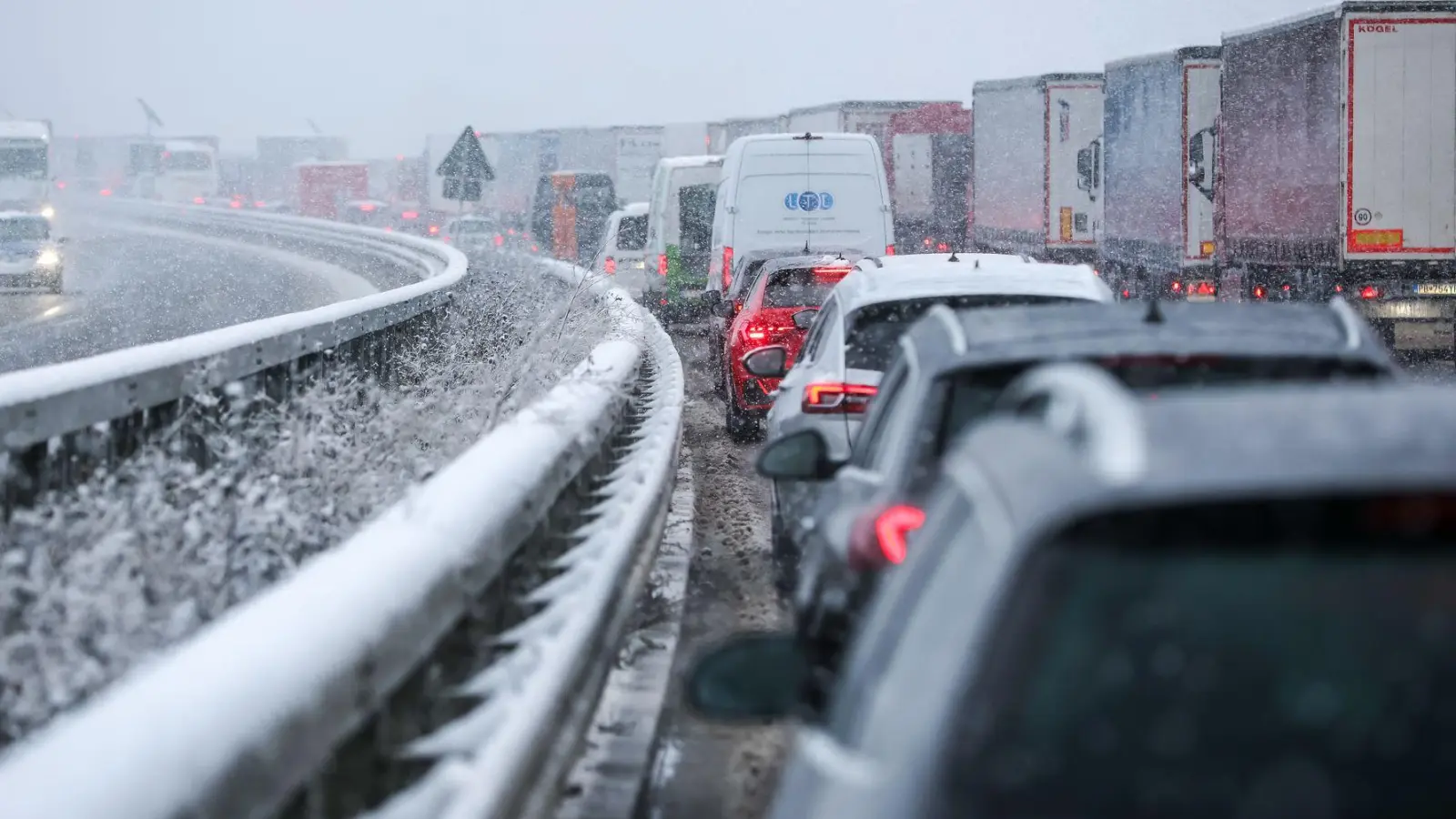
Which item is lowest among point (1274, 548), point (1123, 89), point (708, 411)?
point (708, 411)

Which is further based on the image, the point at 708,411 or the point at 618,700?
the point at 708,411

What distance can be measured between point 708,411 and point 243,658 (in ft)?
48.5

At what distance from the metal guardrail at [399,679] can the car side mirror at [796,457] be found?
0.72 meters

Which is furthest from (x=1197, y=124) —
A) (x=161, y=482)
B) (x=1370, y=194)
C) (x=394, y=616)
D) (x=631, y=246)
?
(x=394, y=616)

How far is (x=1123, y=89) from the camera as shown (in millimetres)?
30062

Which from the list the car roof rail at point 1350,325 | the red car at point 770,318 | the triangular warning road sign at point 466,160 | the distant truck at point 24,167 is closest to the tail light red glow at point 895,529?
the car roof rail at point 1350,325

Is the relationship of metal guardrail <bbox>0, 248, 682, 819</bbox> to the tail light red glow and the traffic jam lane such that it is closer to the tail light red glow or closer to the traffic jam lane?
the traffic jam lane

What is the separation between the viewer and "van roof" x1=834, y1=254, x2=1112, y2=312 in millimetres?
8000

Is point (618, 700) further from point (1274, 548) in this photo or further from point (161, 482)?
point (1274, 548)

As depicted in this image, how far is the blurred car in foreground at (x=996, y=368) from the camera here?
4.57 m

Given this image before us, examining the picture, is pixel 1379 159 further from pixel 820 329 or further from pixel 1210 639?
pixel 1210 639

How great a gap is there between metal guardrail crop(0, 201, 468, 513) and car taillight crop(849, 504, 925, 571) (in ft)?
10.3

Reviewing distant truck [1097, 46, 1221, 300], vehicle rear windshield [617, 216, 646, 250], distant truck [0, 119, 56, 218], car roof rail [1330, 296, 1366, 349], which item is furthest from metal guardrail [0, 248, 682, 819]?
distant truck [0, 119, 56, 218]

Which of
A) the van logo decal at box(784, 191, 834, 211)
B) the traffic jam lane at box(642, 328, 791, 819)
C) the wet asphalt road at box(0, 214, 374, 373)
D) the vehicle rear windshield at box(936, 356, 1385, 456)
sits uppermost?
the van logo decal at box(784, 191, 834, 211)
